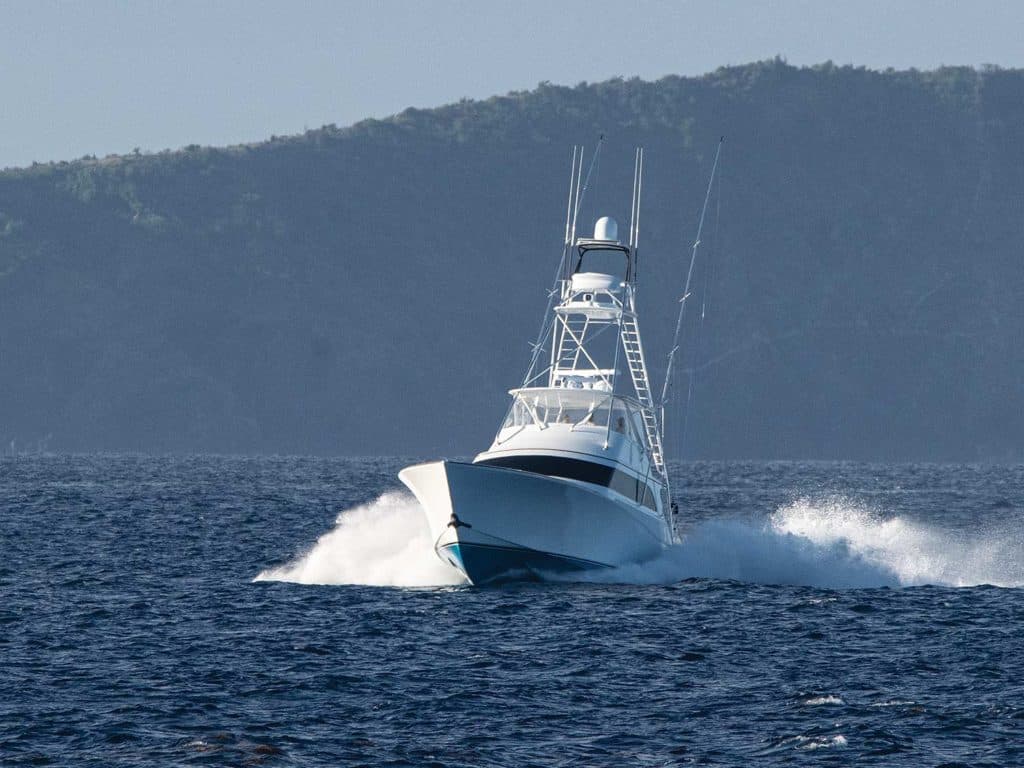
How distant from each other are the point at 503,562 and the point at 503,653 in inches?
283

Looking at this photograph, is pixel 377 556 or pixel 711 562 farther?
pixel 711 562

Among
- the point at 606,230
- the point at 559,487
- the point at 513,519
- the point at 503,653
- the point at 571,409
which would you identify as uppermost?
the point at 606,230

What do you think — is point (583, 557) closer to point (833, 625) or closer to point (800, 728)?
point (833, 625)

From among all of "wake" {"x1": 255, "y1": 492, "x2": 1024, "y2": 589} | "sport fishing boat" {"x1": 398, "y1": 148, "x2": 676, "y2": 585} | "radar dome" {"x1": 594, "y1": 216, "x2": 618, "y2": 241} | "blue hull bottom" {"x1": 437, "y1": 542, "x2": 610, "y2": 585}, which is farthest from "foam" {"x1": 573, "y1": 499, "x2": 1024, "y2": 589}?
"radar dome" {"x1": 594, "y1": 216, "x2": 618, "y2": 241}

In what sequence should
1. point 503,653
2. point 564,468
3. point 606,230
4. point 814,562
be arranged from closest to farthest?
1. point 503,653
2. point 564,468
3. point 606,230
4. point 814,562

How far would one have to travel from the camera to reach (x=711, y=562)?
47.0 metres

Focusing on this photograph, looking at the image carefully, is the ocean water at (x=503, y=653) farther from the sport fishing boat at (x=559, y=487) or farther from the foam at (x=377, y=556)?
the sport fishing boat at (x=559, y=487)

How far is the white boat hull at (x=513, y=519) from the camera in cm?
3975

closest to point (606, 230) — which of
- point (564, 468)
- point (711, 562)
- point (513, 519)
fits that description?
point (564, 468)

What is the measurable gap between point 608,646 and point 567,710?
234 inches

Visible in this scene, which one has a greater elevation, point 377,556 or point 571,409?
point 571,409

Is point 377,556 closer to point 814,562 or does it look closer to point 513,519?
point 513,519

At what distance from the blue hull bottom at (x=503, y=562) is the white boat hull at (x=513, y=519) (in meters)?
0.02

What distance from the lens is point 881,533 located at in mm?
56781
